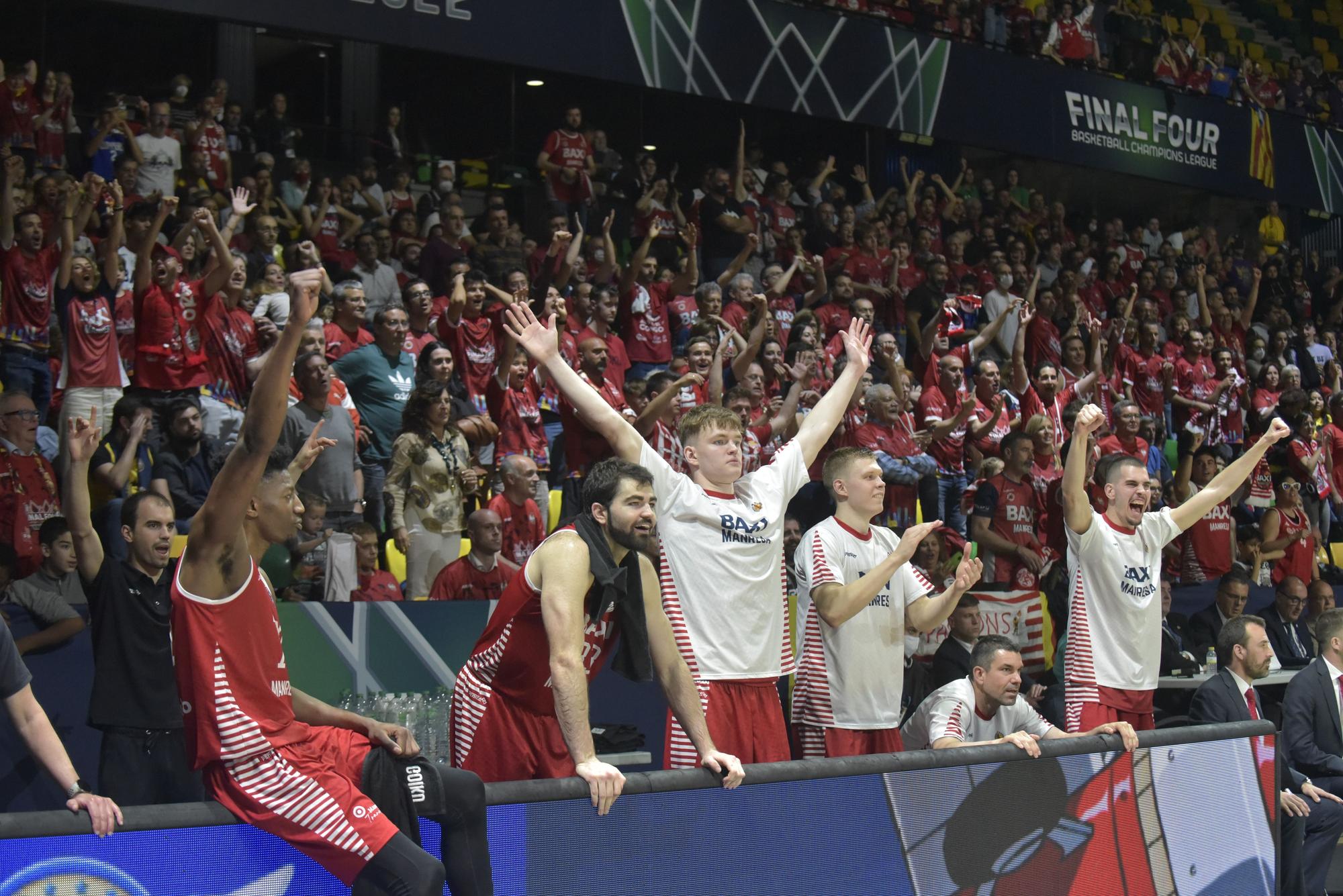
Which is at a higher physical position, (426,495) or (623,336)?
(623,336)

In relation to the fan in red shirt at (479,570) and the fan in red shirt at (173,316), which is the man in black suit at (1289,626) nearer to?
the fan in red shirt at (479,570)

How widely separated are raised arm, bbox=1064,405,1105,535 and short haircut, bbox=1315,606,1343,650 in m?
1.96

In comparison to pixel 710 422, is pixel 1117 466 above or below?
below

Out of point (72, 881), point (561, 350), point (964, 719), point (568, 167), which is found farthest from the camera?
point (568, 167)

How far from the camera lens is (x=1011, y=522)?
10.2 m

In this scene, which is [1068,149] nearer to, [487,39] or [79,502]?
[487,39]

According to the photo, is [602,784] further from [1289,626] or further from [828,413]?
[1289,626]

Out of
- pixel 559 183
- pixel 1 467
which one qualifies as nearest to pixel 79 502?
pixel 1 467

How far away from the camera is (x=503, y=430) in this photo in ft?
32.0

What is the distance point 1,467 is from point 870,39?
456 inches

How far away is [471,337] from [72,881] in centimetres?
784

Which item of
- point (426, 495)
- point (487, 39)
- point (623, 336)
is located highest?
point (487, 39)

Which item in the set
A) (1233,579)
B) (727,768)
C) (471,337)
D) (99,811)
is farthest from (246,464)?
(1233,579)

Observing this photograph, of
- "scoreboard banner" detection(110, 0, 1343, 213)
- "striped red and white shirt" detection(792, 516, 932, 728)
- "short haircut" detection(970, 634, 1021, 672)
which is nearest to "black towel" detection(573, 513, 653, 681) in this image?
"striped red and white shirt" detection(792, 516, 932, 728)
